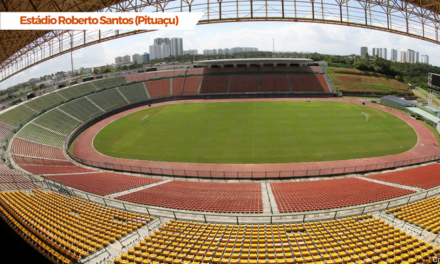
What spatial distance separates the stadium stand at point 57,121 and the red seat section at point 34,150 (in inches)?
294

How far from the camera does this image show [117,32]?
19.3m

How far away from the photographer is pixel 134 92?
2598 inches

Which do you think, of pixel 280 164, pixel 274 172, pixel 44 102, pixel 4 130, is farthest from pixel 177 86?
pixel 274 172

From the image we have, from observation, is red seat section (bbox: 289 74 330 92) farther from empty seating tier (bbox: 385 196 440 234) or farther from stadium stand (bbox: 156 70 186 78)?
empty seating tier (bbox: 385 196 440 234)

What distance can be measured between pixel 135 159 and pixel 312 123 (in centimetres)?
3137

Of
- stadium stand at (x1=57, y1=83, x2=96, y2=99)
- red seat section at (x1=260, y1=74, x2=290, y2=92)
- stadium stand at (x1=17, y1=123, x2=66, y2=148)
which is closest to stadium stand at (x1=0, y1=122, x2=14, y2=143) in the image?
stadium stand at (x1=17, y1=123, x2=66, y2=148)

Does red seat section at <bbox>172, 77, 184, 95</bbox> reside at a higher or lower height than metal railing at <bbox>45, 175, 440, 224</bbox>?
higher

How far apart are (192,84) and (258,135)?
41.9 metres

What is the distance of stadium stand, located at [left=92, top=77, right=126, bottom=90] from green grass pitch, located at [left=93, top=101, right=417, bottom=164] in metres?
17.9

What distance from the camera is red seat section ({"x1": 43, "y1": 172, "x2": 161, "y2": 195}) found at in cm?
2040

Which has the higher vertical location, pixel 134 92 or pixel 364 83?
pixel 364 83

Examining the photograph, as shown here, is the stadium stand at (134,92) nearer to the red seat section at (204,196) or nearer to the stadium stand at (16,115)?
the stadium stand at (16,115)

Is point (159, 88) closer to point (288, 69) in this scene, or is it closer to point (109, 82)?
point (109, 82)

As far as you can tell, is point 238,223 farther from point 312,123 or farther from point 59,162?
point 312,123
